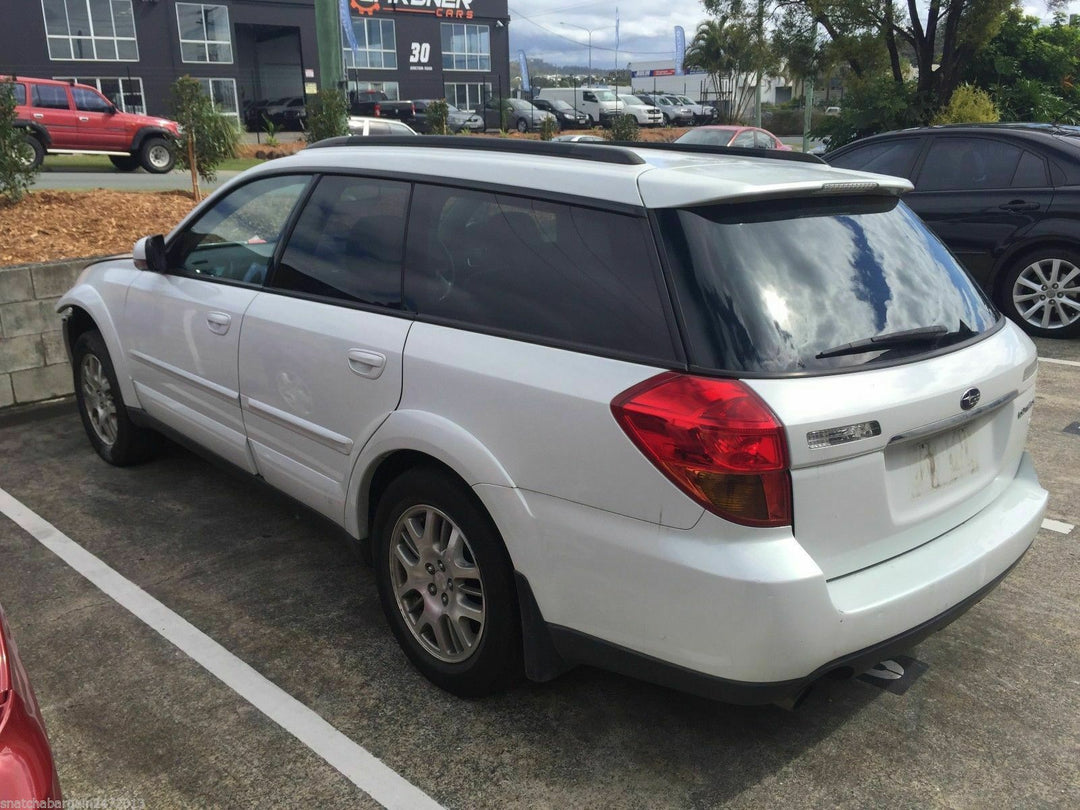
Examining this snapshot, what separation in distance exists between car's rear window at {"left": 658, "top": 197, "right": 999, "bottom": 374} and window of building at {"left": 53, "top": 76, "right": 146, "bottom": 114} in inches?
1644

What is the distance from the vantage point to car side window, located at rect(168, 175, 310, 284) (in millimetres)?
3781

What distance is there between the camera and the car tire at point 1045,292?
7270 millimetres

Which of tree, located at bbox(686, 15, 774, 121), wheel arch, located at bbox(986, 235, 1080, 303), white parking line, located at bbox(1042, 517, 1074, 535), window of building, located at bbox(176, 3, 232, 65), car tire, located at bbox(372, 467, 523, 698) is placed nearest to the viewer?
car tire, located at bbox(372, 467, 523, 698)

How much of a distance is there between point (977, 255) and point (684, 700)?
235 inches

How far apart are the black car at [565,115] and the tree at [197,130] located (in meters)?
36.2

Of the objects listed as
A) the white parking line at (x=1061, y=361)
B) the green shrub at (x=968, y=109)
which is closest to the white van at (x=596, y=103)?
the green shrub at (x=968, y=109)

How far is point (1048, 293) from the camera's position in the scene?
7.38 metres

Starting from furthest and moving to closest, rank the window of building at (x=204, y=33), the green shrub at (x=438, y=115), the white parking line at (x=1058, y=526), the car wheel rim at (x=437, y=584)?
the window of building at (x=204, y=33) → the green shrub at (x=438, y=115) → the white parking line at (x=1058, y=526) → the car wheel rim at (x=437, y=584)

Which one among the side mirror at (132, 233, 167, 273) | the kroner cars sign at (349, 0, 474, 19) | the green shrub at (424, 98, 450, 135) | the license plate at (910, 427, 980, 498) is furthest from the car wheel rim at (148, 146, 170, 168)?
the kroner cars sign at (349, 0, 474, 19)

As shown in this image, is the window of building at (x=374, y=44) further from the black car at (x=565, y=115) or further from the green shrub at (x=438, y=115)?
the green shrub at (x=438, y=115)

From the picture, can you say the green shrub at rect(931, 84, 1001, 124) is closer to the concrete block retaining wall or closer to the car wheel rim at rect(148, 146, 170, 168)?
the concrete block retaining wall

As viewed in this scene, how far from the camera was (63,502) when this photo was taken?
4.65 meters

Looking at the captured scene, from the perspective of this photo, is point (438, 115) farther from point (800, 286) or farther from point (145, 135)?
point (800, 286)

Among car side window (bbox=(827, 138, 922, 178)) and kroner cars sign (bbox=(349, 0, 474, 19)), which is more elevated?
kroner cars sign (bbox=(349, 0, 474, 19))
